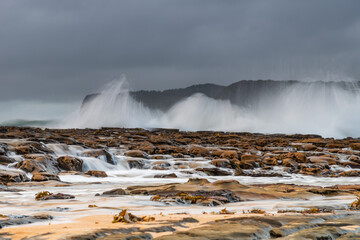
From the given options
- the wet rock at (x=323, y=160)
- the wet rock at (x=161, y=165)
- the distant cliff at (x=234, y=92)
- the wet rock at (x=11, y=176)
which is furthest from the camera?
the distant cliff at (x=234, y=92)

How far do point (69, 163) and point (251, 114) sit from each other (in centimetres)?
5760

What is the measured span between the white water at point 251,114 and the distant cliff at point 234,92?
4.37 feet


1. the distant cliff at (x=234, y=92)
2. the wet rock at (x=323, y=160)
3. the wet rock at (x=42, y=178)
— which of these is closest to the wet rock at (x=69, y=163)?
the wet rock at (x=42, y=178)

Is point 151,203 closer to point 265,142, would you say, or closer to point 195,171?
point 195,171

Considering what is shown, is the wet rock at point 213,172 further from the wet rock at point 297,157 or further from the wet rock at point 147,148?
the wet rock at point 147,148

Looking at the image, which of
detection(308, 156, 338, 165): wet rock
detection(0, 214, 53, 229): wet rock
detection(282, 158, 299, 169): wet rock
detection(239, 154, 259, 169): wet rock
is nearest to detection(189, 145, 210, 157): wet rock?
detection(239, 154, 259, 169): wet rock

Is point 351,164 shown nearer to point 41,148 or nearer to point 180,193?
point 41,148

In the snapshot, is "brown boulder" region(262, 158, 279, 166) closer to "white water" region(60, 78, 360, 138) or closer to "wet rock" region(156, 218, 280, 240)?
"wet rock" region(156, 218, 280, 240)

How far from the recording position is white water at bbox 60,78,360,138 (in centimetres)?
6303

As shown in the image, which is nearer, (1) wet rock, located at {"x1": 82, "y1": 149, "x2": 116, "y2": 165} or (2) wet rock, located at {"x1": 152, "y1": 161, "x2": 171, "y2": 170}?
(2) wet rock, located at {"x1": 152, "y1": 161, "x2": 171, "y2": 170}

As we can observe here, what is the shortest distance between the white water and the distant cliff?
4.37ft

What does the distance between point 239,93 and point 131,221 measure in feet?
268

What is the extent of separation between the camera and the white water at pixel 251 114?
63.0 m

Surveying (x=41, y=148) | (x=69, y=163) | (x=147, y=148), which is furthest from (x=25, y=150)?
(x=147, y=148)
